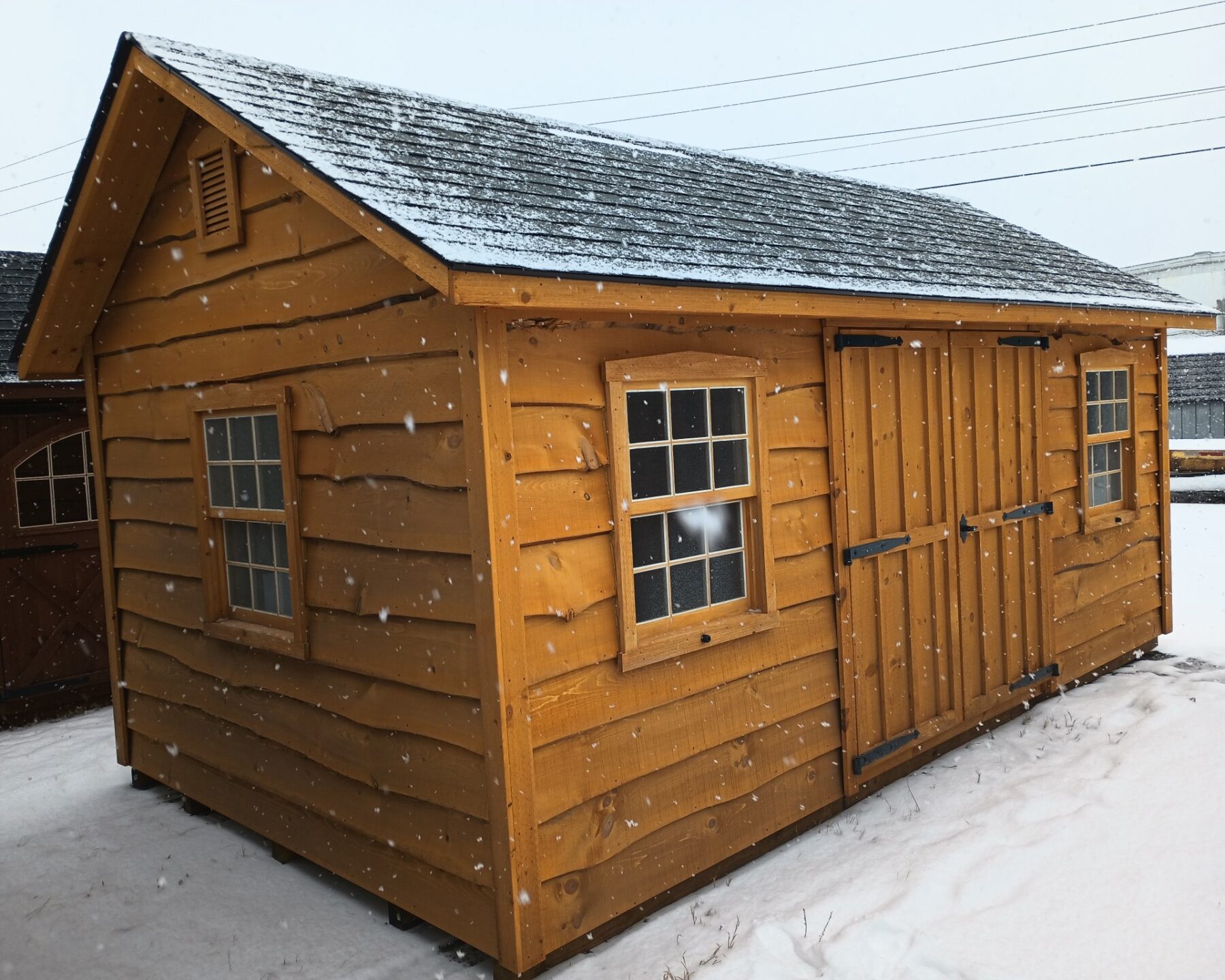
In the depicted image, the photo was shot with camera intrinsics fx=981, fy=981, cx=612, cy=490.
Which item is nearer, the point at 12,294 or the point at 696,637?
the point at 696,637

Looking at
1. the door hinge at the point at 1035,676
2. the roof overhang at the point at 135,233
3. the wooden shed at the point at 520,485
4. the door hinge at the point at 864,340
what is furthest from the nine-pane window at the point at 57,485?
the door hinge at the point at 1035,676

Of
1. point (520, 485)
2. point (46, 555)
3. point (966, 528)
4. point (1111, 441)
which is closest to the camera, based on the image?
point (520, 485)

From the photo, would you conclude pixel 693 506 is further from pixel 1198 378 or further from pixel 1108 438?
pixel 1198 378

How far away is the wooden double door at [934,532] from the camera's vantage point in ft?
18.7

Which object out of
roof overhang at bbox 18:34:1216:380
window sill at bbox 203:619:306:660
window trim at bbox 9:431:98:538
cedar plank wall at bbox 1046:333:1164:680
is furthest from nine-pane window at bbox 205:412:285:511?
cedar plank wall at bbox 1046:333:1164:680

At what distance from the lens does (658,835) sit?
455 centimetres

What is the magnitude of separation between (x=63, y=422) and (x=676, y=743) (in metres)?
6.48

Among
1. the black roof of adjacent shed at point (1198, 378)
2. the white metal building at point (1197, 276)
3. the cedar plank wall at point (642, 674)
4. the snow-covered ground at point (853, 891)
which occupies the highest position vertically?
the white metal building at point (1197, 276)

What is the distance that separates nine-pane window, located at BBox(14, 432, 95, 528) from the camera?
8.32 meters

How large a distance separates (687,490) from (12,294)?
8145mm

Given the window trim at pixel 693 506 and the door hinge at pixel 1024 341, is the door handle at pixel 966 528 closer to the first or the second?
the door hinge at pixel 1024 341

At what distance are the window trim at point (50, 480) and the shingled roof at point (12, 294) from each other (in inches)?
23.8

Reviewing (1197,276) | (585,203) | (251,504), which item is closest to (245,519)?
(251,504)

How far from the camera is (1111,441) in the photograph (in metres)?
8.05
